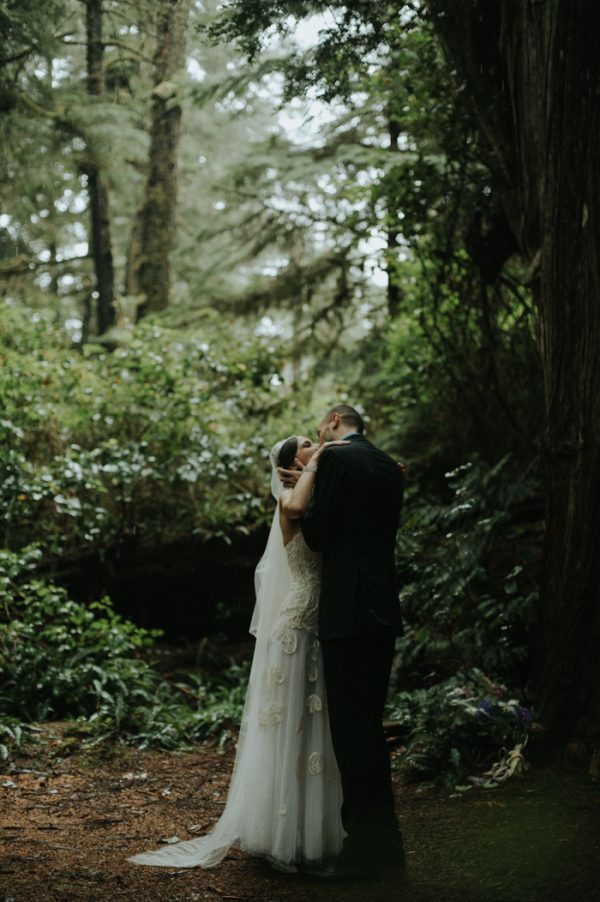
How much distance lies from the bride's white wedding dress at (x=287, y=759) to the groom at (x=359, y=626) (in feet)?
0.43

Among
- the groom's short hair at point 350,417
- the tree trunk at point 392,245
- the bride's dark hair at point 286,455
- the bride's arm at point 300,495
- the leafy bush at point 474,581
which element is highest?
the tree trunk at point 392,245

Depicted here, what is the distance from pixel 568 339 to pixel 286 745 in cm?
319

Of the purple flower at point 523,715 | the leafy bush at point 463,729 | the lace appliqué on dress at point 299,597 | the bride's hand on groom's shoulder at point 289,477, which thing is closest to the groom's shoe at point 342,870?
the lace appliqué on dress at point 299,597

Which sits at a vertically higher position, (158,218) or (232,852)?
(158,218)

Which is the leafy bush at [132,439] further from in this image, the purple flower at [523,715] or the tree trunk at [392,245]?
the purple flower at [523,715]

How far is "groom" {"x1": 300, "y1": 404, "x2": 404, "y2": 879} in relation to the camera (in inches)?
158

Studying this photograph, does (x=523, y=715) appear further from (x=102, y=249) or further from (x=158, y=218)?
(x=102, y=249)

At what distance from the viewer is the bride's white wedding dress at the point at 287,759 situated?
413 centimetres

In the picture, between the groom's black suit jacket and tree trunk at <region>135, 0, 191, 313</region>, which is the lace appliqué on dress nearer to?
the groom's black suit jacket

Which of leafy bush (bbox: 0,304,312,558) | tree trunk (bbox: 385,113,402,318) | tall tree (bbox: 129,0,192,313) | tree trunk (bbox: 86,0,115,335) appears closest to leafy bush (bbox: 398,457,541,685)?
leafy bush (bbox: 0,304,312,558)

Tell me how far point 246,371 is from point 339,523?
637 centimetres

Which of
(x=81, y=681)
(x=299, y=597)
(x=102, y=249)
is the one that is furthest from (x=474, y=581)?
(x=102, y=249)

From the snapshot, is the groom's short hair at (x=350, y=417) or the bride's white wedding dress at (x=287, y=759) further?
the groom's short hair at (x=350, y=417)

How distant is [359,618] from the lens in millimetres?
4129
